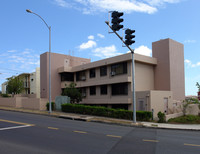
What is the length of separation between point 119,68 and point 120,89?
2728mm

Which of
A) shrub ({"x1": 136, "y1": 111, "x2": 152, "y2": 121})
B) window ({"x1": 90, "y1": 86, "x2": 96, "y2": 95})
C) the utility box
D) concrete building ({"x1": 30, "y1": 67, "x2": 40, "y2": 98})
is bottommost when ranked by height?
shrub ({"x1": 136, "y1": 111, "x2": 152, "y2": 121})

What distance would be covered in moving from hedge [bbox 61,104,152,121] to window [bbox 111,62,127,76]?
21.2 ft

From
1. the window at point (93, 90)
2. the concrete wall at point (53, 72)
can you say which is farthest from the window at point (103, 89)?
the concrete wall at point (53, 72)

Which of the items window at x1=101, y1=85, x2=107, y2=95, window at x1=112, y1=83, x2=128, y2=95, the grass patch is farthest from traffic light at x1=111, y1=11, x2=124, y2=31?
window at x1=101, y1=85, x2=107, y2=95

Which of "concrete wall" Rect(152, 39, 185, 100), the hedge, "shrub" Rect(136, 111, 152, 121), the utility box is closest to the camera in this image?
"shrub" Rect(136, 111, 152, 121)

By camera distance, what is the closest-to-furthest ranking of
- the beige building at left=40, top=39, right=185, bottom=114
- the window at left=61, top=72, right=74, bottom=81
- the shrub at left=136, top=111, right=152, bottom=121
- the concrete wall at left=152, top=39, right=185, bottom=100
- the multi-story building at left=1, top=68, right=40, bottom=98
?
the shrub at left=136, top=111, right=152, bottom=121 < the beige building at left=40, top=39, right=185, bottom=114 < the concrete wall at left=152, top=39, right=185, bottom=100 < the window at left=61, top=72, right=74, bottom=81 < the multi-story building at left=1, top=68, right=40, bottom=98

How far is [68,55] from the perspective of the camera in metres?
38.3

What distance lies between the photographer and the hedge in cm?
1953

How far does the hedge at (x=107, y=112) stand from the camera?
1953 centimetres

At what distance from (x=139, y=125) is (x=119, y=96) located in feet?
35.2

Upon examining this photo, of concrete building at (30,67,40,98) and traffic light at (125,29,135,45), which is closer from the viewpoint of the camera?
traffic light at (125,29,135,45)

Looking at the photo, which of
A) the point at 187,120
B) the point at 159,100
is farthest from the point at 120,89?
the point at 187,120

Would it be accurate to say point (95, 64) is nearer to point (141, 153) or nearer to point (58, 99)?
point (58, 99)

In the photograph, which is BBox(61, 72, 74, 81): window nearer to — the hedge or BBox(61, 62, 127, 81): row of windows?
BBox(61, 62, 127, 81): row of windows
